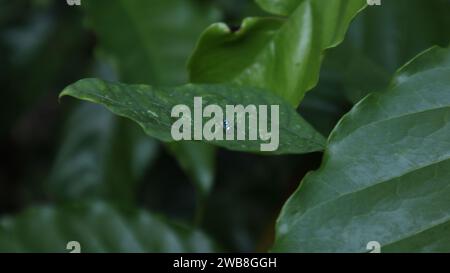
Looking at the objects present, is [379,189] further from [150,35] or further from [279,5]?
[150,35]

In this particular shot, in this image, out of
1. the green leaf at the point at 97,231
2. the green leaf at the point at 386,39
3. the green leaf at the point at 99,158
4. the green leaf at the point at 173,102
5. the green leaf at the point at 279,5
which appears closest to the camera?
the green leaf at the point at 173,102

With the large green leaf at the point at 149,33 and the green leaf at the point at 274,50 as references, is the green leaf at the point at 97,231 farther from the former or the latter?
the green leaf at the point at 274,50

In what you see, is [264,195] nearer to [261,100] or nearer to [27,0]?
[27,0]

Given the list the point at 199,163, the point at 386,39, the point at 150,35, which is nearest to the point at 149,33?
the point at 150,35

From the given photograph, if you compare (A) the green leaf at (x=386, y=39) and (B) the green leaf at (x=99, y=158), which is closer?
(A) the green leaf at (x=386, y=39)

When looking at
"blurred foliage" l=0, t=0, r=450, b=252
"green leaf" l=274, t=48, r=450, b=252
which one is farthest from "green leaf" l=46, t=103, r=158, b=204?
"green leaf" l=274, t=48, r=450, b=252

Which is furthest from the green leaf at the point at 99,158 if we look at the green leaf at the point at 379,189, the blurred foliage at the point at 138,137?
the green leaf at the point at 379,189
